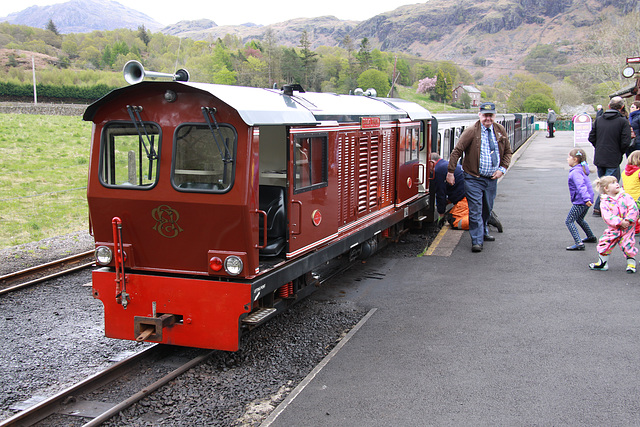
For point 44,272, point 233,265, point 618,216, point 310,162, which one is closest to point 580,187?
point 618,216

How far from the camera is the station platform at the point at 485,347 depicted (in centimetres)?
459

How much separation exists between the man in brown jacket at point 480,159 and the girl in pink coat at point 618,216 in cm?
183

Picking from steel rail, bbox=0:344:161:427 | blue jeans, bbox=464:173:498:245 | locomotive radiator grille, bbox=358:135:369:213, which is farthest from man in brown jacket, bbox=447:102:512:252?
steel rail, bbox=0:344:161:427

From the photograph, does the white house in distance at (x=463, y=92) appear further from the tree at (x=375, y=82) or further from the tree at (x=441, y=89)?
the tree at (x=375, y=82)

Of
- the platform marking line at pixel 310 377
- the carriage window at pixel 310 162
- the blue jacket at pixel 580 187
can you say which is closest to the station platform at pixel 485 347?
the platform marking line at pixel 310 377

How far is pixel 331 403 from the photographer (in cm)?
476

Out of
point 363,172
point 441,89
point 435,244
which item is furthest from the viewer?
point 441,89

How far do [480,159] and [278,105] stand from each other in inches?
183

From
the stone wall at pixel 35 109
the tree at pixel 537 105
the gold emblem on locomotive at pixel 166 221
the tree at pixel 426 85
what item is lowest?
the gold emblem on locomotive at pixel 166 221

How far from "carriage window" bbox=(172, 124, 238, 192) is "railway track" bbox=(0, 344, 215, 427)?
1773mm

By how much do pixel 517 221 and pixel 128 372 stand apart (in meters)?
9.23

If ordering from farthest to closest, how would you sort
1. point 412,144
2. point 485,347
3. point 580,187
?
point 412,144 → point 580,187 → point 485,347

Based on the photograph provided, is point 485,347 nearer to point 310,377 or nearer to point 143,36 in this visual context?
point 310,377

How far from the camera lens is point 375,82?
5591cm
